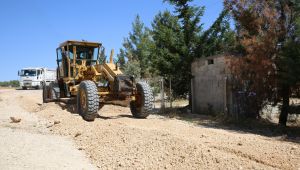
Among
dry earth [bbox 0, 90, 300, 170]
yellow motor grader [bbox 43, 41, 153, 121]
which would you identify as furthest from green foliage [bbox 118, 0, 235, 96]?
dry earth [bbox 0, 90, 300, 170]

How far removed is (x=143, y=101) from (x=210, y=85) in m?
4.34

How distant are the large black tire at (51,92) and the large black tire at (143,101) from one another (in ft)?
15.0

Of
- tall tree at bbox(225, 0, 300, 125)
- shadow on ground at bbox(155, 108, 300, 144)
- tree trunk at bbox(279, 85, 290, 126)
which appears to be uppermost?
tall tree at bbox(225, 0, 300, 125)

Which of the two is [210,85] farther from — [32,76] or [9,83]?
[9,83]

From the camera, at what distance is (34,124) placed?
1180 centimetres

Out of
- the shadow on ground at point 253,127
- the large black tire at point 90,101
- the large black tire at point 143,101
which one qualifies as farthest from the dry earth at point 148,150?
the shadow on ground at point 253,127

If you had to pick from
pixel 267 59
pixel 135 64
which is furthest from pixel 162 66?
pixel 135 64

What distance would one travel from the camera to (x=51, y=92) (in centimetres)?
1688

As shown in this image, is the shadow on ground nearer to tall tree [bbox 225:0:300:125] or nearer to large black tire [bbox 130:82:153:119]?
tall tree [bbox 225:0:300:125]

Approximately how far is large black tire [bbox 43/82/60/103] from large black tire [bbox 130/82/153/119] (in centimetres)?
457

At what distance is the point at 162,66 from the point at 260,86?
5644 mm

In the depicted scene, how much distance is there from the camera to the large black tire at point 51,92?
1631cm

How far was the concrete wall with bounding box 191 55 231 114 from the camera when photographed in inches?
584

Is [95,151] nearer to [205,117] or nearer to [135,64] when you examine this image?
[205,117]
